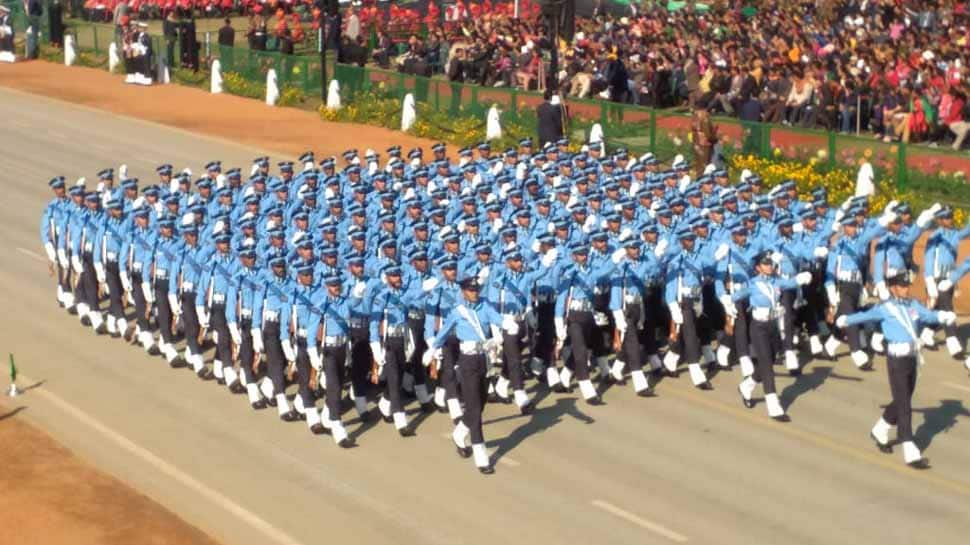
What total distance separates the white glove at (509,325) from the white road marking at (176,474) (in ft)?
12.5

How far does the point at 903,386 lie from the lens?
18.2m

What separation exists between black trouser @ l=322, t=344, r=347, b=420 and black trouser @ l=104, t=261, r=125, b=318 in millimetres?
5590

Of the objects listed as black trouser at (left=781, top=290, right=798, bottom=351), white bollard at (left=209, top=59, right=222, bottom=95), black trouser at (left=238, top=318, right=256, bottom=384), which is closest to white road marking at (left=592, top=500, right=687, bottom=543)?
black trouser at (left=781, top=290, right=798, bottom=351)

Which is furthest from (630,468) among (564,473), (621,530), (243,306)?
(243,306)

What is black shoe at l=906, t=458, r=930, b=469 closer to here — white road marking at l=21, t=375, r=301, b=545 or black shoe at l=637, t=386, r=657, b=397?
black shoe at l=637, t=386, r=657, b=397

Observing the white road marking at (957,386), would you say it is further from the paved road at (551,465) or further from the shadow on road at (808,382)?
the shadow on road at (808,382)

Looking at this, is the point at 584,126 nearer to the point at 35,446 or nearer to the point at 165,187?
the point at 165,187

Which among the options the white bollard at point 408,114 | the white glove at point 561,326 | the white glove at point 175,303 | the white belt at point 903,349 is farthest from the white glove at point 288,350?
the white bollard at point 408,114

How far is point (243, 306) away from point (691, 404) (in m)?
5.50

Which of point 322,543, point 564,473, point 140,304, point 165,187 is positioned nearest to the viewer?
point 322,543

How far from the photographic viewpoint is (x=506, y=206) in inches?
958

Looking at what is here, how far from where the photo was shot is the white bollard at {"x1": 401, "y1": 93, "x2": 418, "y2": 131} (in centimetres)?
4203

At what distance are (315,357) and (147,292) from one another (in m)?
4.66

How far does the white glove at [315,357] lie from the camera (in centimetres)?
1950
